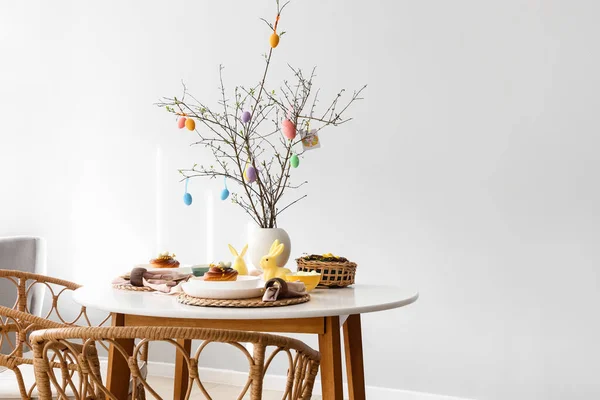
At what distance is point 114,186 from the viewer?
13.0 feet

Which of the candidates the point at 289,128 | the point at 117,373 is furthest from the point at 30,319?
the point at 289,128

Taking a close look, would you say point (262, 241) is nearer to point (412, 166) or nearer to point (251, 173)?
point (251, 173)

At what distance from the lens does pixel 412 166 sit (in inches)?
131

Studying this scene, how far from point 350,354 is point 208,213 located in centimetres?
175

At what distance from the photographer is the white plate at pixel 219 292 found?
1.72 metres

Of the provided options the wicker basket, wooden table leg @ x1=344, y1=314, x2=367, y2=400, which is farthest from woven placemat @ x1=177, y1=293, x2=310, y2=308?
wooden table leg @ x1=344, y1=314, x2=367, y2=400

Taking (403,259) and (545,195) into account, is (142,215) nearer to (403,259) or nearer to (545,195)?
(403,259)

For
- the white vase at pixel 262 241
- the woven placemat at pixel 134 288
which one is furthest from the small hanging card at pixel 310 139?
the woven placemat at pixel 134 288

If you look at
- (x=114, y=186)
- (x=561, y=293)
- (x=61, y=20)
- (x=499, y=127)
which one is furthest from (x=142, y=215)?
(x=561, y=293)

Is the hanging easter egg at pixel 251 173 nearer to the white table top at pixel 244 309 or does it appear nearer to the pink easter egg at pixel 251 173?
the pink easter egg at pixel 251 173

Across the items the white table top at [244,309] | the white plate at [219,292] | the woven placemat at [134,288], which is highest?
the white plate at [219,292]

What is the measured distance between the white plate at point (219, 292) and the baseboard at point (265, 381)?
1780 mm

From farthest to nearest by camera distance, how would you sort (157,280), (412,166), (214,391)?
(214,391), (412,166), (157,280)

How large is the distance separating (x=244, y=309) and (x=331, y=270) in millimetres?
477
